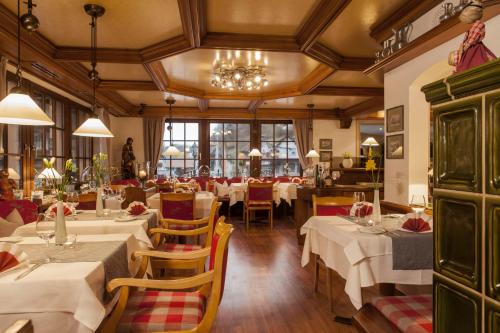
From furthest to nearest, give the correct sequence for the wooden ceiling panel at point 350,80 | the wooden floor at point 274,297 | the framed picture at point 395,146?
1. the wooden ceiling panel at point 350,80
2. the framed picture at point 395,146
3. the wooden floor at point 274,297

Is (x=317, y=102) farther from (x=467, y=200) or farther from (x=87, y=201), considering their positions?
(x=467, y=200)

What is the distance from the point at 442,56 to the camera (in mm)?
3693

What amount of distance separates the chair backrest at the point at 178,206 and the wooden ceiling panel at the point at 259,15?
82.6 inches

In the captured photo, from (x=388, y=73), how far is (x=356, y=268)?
10.4ft

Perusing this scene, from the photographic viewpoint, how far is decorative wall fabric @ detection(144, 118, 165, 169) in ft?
35.7

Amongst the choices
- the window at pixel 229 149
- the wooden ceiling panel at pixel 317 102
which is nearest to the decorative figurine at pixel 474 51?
the wooden ceiling panel at pixel 317 102

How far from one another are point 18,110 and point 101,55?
10.8 ft

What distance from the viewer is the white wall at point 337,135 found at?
11.5 metres

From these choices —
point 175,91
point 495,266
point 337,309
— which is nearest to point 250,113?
point 175,91

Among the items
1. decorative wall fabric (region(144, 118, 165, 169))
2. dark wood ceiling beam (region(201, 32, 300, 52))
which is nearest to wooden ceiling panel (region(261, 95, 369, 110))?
decorative wall fabric (region(144, 118, 165, 169))

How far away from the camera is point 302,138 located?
37.3 ft

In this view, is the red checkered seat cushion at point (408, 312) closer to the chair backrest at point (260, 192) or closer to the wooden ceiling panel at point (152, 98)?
the chair backrest at point (260, 192)

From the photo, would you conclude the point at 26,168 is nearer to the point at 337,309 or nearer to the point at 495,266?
the point at 337,309

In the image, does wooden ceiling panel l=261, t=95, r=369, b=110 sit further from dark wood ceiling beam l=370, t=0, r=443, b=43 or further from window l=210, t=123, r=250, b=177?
dark wood ceiling beam l=370, t=0, r=443, b=43
